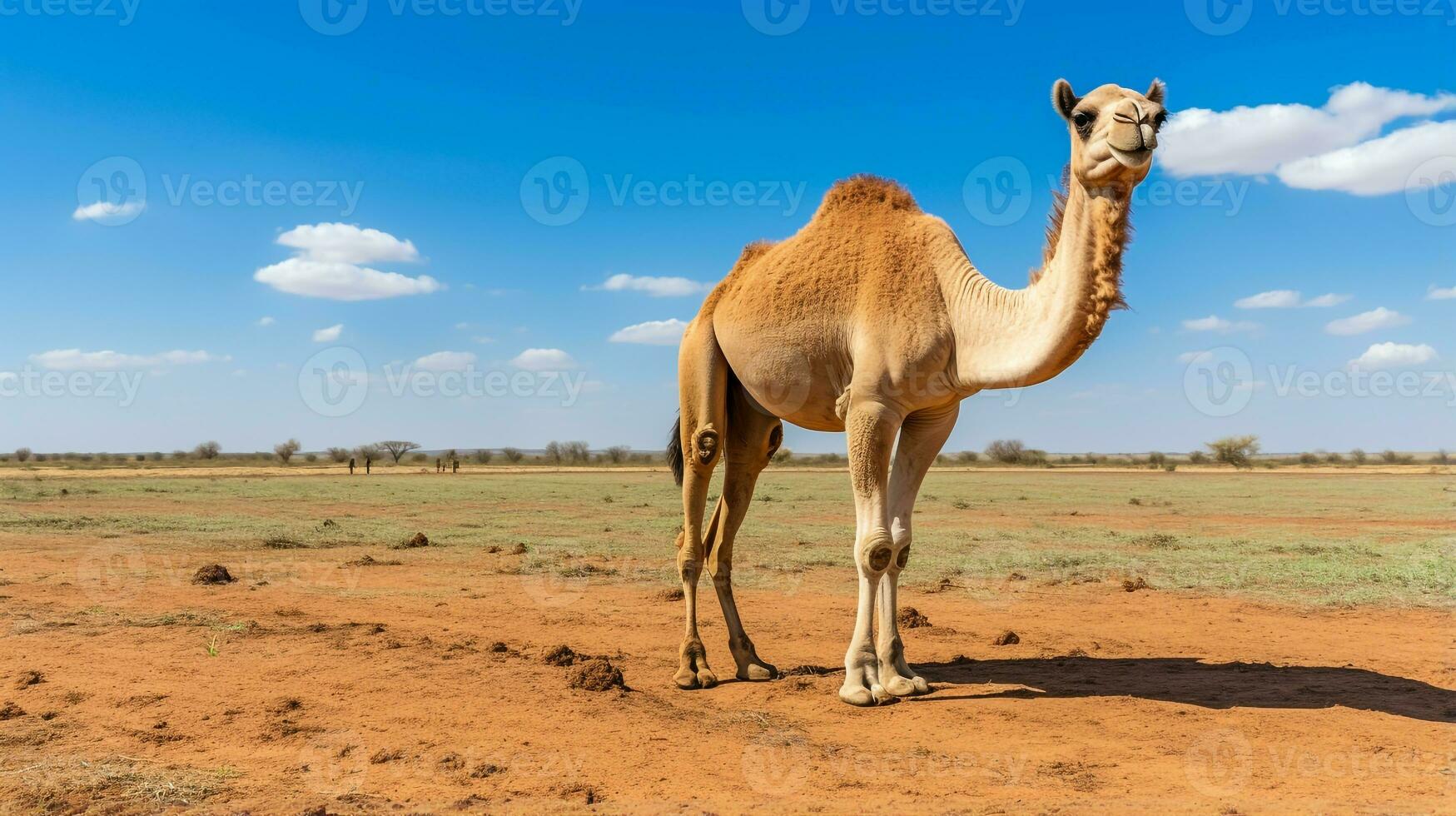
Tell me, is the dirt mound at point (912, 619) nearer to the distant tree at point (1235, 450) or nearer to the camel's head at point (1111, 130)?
the camel's head at point (1111, 130)

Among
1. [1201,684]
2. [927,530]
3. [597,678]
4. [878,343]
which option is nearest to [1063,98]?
[878,343]

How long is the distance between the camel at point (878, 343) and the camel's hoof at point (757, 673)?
0.05ft

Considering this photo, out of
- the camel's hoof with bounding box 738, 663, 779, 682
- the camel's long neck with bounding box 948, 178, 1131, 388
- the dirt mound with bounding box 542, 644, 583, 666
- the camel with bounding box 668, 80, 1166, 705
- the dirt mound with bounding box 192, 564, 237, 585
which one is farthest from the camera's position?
the dirt mound with bounding box 192, 564, 237, 585

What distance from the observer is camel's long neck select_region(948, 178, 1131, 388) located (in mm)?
5469

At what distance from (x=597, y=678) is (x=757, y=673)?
1.35 meters

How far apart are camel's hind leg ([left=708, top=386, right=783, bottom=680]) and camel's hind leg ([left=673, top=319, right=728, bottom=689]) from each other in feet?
0.52

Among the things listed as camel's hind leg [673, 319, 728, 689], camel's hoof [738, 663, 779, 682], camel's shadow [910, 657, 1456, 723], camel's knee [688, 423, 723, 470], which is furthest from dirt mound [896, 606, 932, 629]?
camel's knee [688, 423, 723, 470]

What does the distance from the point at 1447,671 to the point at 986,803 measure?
208 inches

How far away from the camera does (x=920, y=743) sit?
18.3ft

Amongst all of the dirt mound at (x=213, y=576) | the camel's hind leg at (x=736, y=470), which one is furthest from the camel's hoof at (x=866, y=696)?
the dirt mound at (x=213, y=576)

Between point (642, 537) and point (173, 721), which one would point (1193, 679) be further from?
point (642, 537)

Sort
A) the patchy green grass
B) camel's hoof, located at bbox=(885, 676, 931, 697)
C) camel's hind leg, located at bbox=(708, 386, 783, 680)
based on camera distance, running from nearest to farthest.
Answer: camel's hoof, located at bbox=(885, 676, 931, 697) → camel's hind leg, located at bbox=(708, 386, 783, 680) → the patchy green grass

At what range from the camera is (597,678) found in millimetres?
6957

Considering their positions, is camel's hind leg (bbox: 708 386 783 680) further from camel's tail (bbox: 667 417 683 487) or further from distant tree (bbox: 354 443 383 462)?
distant tree (bbox: 354 443 383 462)
